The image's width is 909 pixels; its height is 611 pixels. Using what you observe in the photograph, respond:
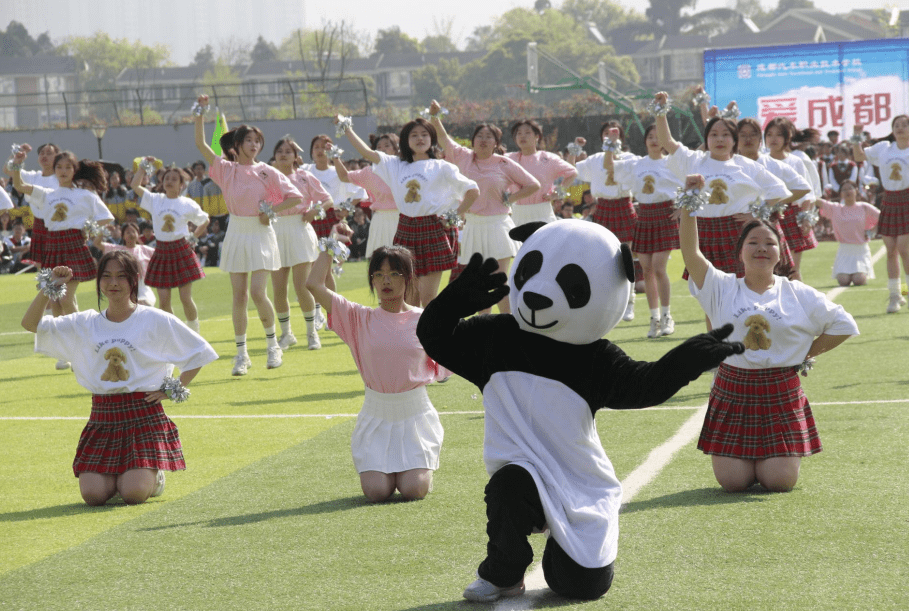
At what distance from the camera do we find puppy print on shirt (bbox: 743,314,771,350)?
212 inches

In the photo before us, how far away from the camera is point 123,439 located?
5832 mm

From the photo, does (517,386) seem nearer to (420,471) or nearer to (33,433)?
(420,471)

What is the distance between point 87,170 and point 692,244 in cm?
721

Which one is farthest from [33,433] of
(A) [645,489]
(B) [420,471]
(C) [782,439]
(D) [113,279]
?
(C) [782,439]

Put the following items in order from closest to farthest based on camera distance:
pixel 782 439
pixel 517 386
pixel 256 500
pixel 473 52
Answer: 1. pixel 517 386
2. pixel 782 439
3. pixel 256 500
4. pixel 473 52

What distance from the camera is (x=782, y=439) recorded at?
17.5 feet

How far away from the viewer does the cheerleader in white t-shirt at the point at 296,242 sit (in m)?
11.6

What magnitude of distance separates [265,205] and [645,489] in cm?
575

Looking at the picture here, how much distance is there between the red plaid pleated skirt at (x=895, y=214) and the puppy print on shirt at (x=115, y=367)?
9.03 m

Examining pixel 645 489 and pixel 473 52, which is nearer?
pixel 645 489

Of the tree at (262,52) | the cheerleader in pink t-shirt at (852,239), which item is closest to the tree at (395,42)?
the tree at (262,52)

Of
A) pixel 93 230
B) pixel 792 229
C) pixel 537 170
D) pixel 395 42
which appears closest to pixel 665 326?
pixel 792 229

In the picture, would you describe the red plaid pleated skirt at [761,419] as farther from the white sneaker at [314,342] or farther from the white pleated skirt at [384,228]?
the white sneaker at [314,342]

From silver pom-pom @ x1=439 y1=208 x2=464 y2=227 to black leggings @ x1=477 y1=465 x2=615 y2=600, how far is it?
18.9 ft
